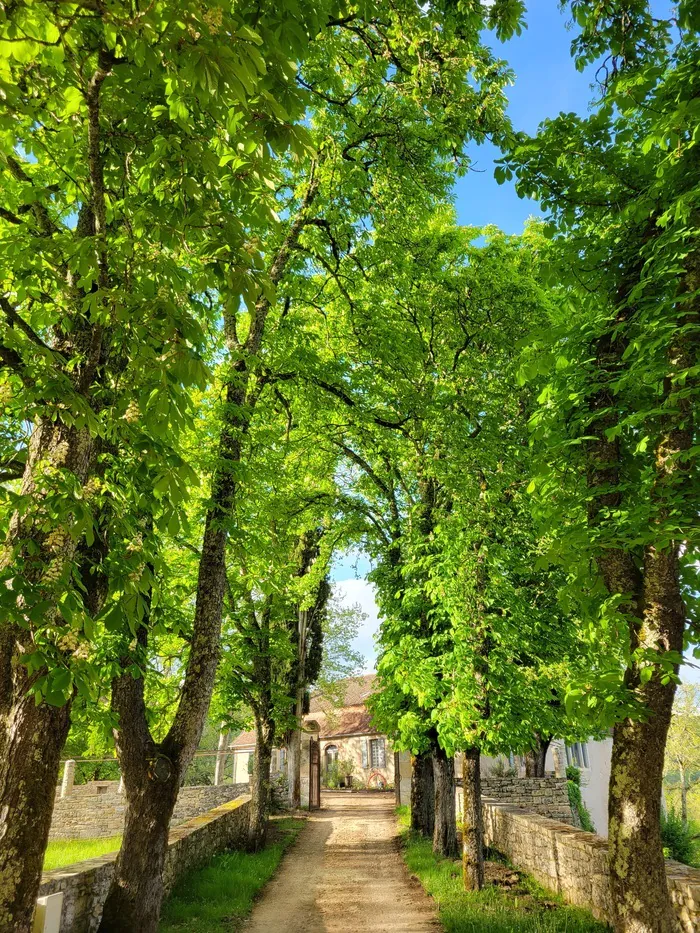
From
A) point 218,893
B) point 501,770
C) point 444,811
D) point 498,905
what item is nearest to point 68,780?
point 218,893

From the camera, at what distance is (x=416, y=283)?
12.0 meters

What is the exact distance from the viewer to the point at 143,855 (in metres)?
6.65

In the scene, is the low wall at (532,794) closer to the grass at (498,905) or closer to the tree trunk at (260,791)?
the grass at (498,905)

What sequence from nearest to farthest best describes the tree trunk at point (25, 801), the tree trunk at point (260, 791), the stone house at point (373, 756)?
the tree trunk at point (25, 801) < the tree trunk at point (260, 791) < the stone house at point (373, 756)

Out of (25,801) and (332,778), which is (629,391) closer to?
(25,801)

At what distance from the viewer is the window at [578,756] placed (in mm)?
31047

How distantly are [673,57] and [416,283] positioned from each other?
22.7 feet

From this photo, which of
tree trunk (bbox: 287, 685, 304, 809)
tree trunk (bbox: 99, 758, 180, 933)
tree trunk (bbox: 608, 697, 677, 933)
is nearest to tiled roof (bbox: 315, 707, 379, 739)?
tree trunk (bbox: 287, 685, 304, 809)

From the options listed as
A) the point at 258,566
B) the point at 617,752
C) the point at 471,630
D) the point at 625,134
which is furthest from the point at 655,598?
the point at 258,566

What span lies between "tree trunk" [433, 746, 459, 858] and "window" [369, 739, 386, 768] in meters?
29.2

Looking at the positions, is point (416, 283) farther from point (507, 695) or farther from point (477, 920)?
point (477, 920)

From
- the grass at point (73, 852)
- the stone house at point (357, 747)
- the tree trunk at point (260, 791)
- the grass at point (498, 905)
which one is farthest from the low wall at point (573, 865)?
the stone house at point (357, 747)

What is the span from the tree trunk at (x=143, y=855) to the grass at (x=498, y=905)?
401 cm

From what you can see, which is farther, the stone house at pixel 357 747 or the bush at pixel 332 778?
the bush at pixel 332 778
